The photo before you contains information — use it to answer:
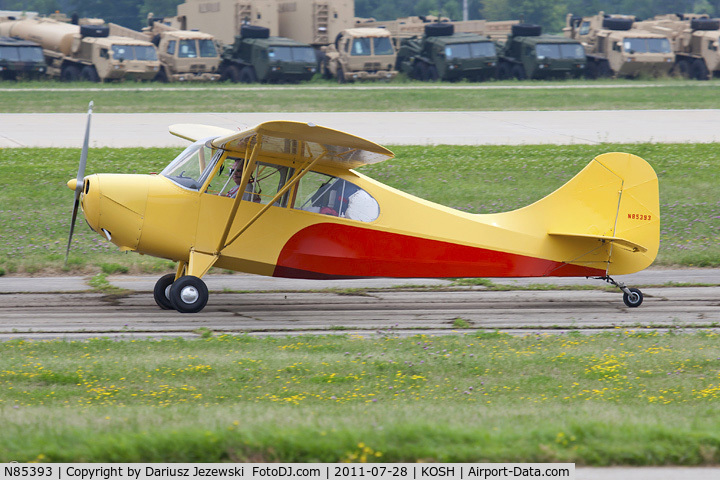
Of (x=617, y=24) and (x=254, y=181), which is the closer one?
(x=254, y=181)

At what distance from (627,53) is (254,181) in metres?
40.5

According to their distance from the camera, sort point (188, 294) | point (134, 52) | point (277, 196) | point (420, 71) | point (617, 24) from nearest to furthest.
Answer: point (188, 294)
point (277, 196)
point (134, 52)
point (420, 71)
point (617, 24)

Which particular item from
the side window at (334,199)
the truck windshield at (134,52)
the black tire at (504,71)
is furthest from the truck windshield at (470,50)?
the side window at (334,199)

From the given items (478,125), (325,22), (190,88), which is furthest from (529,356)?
(325,22)

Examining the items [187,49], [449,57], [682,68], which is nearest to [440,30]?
[449,57]

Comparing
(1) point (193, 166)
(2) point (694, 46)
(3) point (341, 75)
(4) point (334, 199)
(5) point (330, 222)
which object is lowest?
(5) point (330, 222)

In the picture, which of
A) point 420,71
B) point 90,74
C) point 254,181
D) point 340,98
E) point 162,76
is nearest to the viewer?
point 254,181

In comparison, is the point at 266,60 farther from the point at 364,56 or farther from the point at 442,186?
the point at 442,186

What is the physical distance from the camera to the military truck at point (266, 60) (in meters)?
44.6

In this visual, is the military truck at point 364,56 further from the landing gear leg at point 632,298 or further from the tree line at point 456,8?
the tree line at point 456,8

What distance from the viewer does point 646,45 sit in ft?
159

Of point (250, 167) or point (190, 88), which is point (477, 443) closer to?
point (250, 167)

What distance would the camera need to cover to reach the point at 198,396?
7.84 m

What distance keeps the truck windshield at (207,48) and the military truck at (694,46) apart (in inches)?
1026
